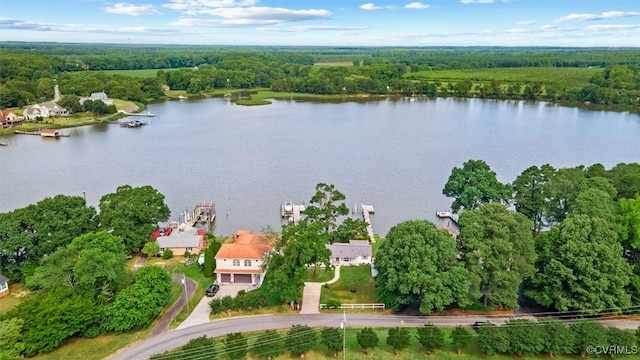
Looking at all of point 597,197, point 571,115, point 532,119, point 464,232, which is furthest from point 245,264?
point 571,115

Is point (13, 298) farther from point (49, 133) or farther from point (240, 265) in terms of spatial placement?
point (49, 133)

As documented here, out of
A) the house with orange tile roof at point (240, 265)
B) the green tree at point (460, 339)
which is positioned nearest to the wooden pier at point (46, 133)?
the house with orange tile roof at point (240, 265)

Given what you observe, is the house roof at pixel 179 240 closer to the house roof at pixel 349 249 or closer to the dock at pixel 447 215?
the house roof at pixel 349 249

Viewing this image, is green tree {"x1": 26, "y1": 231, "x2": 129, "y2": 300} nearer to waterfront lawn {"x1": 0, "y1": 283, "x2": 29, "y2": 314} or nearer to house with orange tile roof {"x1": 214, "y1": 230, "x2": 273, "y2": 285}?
waterfront lawn {"x1": 0, "y1": 283, "x2": 29, "y2": 314}

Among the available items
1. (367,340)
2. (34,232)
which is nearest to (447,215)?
(367,340)

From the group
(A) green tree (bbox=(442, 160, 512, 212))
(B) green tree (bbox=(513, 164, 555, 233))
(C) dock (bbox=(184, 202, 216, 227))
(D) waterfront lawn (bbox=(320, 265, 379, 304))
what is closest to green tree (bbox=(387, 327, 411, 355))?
(D) waterfront lawn (bbox=(320, 265, 379, 304))
